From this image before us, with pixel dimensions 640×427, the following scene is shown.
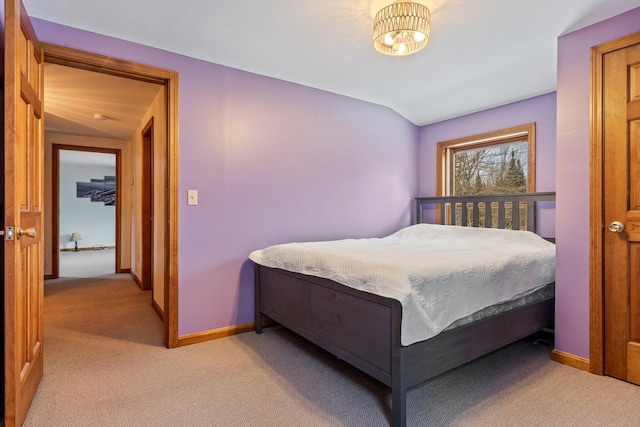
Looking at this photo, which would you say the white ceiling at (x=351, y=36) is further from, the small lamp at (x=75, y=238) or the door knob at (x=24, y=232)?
the small lamp at (x=75, y=238)

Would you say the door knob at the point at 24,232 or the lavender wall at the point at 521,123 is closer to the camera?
the door knob at the point at 24,232

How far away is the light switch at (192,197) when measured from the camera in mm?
2551

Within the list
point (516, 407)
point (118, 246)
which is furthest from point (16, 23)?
point (118, 246)

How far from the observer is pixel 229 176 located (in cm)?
272

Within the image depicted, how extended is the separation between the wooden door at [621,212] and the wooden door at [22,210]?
2.98 metres

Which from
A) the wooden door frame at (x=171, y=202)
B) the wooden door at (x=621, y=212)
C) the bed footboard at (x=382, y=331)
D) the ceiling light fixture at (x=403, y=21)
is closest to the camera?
the bed footboard at (x=382, y=331)

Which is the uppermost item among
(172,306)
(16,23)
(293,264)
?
(16,23)

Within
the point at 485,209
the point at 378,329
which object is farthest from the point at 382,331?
the point at 485,209

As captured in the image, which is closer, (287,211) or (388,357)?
(388,357)

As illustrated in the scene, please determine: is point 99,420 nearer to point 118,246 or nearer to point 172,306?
point 172,306

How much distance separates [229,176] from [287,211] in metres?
0.58

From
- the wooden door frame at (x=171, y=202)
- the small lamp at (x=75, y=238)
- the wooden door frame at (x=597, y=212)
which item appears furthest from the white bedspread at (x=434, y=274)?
the small lamp at (x=75, y=238)

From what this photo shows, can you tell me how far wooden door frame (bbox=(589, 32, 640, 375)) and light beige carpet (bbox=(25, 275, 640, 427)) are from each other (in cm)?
19

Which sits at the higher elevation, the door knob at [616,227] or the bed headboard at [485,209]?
the bed headboard at [485,209]
